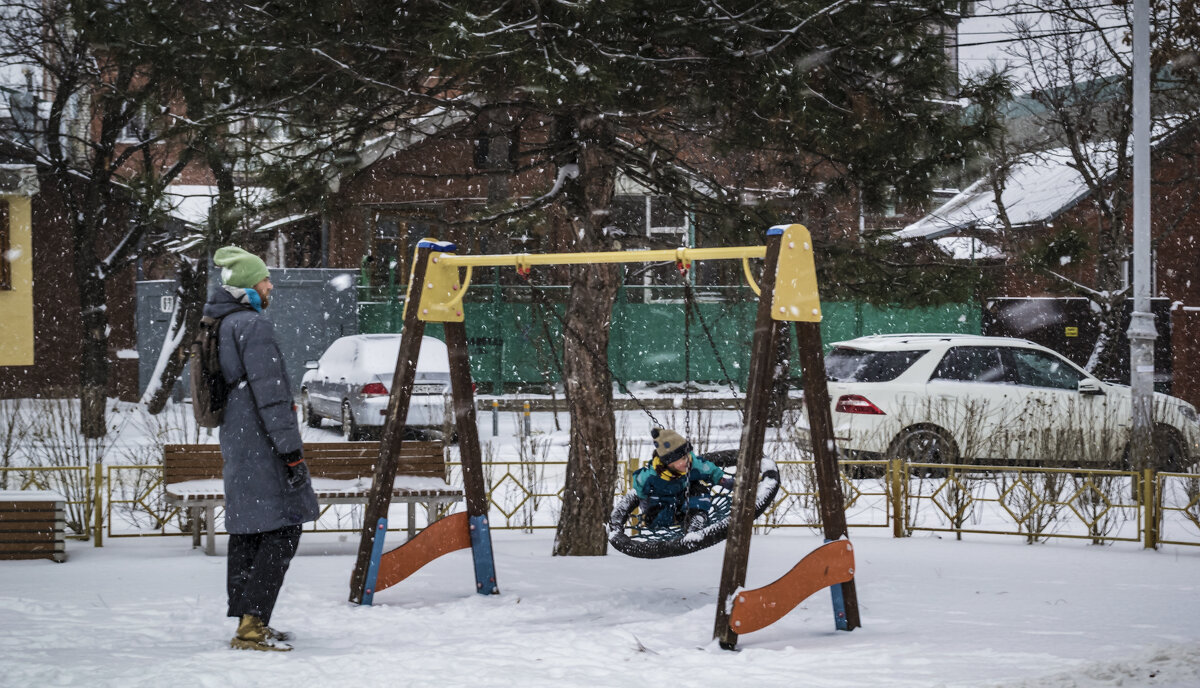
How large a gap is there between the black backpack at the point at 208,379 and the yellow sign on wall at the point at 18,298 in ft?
61.5

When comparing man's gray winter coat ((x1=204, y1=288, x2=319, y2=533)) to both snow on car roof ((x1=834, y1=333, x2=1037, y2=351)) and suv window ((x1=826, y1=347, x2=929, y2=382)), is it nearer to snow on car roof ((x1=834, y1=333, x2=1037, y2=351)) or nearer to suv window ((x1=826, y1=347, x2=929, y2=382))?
suv window ((x1=826, y1=347, x2=929, y2=382))

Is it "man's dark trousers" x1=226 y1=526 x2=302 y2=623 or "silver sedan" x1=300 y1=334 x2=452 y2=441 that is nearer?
"man's dark trousers" x1=226 y1=526 x2=302 y2=623

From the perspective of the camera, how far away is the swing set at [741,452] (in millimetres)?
5758

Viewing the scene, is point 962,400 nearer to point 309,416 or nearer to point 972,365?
point 972,365

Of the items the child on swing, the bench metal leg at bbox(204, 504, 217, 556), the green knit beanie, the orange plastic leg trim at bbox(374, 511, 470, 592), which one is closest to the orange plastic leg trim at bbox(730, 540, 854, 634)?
the child on swing

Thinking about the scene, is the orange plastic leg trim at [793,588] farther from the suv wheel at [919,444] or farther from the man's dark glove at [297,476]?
the suv wheel at [919,444]

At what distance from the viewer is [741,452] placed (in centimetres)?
581

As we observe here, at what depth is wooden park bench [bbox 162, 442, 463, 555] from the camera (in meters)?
8.57

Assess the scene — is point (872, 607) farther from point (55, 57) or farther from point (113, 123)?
point (55, 57)

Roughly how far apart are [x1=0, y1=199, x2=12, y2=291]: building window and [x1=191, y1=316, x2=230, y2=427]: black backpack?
61.6 feet

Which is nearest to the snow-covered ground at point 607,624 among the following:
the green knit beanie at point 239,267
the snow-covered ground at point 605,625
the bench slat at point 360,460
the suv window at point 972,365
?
the snow-covered ground at point 605,625

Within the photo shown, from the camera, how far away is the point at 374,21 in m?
7.22

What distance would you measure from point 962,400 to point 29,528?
29.3ft

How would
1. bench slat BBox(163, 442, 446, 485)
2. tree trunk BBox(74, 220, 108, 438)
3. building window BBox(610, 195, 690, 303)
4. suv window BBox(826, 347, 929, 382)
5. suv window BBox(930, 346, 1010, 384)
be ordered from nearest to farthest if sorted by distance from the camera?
bench slat BBox(163, 442, 446, 485) → suv window BBox(826, 347, 929, 382) → suv window BBox(930, 346, 1010, 384) → tree trunk BBox(74, 220, 108, 438) → building window BBox(610, 195, 690, 303)
